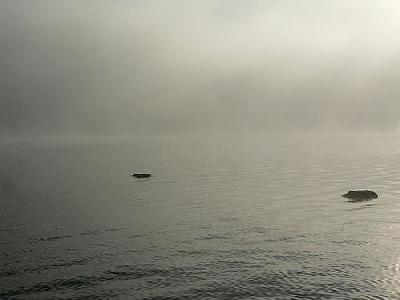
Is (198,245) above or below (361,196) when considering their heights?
below

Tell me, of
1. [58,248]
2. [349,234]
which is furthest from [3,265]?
[349,234]

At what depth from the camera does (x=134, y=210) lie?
61.7 m

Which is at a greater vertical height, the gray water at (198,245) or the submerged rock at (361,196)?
the submerged rock at (361,196)

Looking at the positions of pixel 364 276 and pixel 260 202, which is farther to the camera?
pixel 260 202

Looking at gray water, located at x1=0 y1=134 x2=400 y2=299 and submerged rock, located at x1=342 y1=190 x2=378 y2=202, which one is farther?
submerged rock, located at x1=342 y1=190 x2=378 y2=202

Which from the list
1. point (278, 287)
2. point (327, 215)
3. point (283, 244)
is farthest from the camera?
point (327, 215)

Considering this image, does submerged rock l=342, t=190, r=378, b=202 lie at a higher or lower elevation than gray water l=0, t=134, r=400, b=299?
higher

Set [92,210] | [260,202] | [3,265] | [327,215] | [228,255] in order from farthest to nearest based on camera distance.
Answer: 1. [260,202]
2. [92,210]
3. [327,215]
4. [228,255]
5. [3,265]

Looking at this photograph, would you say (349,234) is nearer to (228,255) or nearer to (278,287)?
(228,255)

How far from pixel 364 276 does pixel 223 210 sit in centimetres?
3091

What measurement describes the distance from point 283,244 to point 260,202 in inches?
1067

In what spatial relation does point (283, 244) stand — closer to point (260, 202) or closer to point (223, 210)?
point (223, 210)

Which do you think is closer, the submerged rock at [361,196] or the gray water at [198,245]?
the gray water at [198,245]

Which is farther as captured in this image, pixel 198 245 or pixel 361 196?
pixel 361 196
